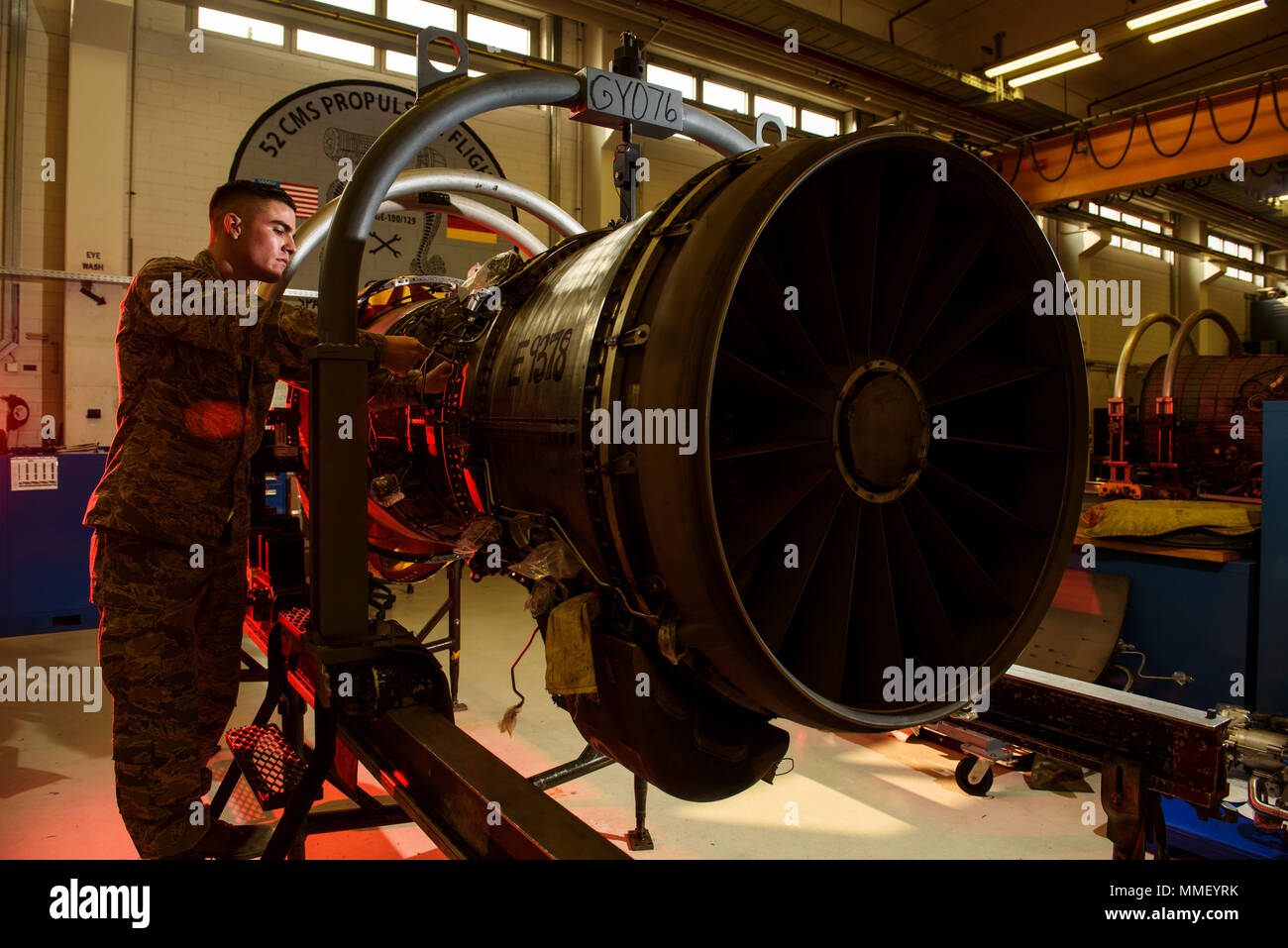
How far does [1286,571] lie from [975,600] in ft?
10.3

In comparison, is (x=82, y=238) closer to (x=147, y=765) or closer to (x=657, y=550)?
(x=147, y=765)

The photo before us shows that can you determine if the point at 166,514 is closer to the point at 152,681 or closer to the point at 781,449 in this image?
the point at 152,681

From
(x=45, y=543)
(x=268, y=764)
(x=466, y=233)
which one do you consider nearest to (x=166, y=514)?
(x=268, y=764)

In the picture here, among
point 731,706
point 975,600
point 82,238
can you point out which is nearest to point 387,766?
point 731,706

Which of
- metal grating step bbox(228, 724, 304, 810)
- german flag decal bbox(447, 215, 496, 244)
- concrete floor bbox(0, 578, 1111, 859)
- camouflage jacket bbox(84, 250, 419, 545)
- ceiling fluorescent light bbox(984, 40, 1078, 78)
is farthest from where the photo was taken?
german flag decal bbox(447, 215, 496, 244)

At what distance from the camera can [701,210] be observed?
1283mm

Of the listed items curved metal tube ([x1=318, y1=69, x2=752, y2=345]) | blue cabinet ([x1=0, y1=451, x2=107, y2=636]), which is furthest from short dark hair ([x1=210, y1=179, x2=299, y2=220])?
blue cabinet ([x1=0, y1=451, x2=107, y2=636])

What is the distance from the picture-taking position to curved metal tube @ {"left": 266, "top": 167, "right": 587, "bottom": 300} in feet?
8.41

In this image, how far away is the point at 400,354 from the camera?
1.87 m

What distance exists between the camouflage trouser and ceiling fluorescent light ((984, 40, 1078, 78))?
27.6 ft

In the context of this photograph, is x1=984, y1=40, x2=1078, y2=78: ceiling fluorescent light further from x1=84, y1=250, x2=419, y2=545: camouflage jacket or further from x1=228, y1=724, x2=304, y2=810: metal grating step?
x1=228, y1=724, x2=304, y2=810: metal grating step

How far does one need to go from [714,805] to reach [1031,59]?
7930 millimetres

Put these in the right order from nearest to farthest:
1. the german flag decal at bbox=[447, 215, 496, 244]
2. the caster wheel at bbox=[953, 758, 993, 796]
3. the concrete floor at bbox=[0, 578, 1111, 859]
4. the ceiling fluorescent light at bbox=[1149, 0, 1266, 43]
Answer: the concrete floor at bbox=[0, 578, 1111, 859] < the caster wheel at bbox=[953, 758, 993, 796] < the ceiling fluorescent light at bbox=[1149, 0, 1266, 43] < the german flag decal at bbox=[447, 215, 496, 244]

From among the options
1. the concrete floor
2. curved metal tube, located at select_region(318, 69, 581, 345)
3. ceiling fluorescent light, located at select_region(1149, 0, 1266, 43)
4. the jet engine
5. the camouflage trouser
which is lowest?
the concrete floor
